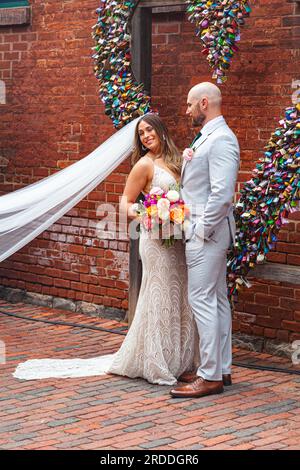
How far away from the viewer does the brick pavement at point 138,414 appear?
6.05m

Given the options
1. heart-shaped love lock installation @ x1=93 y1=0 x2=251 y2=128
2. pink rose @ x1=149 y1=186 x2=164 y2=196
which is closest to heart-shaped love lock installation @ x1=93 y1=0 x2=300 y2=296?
heart-shaped love lock installation @ x1=93 y1=0 x2=251 y2=128

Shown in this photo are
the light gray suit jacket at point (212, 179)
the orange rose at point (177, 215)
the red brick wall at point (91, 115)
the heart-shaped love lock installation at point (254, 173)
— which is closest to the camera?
the light gray suit jacket at point (212, 179)

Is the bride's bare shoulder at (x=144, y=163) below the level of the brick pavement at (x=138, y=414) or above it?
above

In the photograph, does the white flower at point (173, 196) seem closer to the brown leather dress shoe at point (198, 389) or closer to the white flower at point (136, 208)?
the white flower at point (136, 208)

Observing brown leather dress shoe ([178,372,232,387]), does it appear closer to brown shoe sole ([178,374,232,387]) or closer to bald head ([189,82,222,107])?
brown shoe sole ([178,374,232,387])

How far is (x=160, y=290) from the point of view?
749 cm

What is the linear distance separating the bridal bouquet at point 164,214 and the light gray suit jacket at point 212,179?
3.6 inches

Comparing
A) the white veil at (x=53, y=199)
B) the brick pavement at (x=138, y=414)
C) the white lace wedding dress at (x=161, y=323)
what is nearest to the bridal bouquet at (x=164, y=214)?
the white lace wedding dress at (x=161, y=323)

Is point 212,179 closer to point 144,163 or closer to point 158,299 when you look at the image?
point 144,163

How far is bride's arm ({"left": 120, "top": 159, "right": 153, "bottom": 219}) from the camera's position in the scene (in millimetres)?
7512

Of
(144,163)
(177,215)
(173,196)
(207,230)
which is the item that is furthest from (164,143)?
(207,230)

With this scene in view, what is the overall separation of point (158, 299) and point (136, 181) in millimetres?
874

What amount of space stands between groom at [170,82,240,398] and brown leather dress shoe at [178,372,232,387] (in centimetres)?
17
